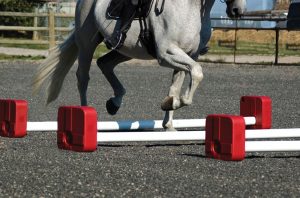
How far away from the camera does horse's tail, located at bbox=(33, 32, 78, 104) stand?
10.6 m

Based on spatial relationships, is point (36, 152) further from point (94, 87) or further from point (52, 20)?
point (52, 20)

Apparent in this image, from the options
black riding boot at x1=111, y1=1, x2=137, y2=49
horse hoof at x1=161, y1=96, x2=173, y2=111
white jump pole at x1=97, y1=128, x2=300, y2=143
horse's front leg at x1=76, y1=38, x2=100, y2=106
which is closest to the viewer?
white jump pole at x1=97, y1=128, x2=300, y2=143

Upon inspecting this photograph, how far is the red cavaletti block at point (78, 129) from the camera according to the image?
789 cm

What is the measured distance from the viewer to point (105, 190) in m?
6.20

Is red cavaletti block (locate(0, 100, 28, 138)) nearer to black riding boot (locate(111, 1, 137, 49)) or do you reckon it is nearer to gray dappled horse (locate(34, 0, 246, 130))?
black riding boot (locate(111, 1, 137, 49))

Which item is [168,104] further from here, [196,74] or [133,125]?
[133,125]

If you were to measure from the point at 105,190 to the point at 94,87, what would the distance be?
449 inches

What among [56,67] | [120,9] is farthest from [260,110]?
[56,67]

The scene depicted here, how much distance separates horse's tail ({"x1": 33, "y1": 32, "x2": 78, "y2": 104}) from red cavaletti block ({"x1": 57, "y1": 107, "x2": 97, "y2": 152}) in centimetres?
247

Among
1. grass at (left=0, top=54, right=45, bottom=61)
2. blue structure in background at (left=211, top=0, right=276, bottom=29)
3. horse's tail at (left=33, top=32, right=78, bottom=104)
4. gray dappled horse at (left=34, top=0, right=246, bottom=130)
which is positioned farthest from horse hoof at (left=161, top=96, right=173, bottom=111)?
grass at (left=0, top=54, right=45, bottom=61)

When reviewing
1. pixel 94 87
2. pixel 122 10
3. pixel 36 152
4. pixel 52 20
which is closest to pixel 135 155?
pixel 36 152

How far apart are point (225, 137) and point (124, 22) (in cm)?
244

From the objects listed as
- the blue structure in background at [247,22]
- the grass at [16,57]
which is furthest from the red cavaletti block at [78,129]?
the grass at [16,57]

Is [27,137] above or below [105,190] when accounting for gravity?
below
